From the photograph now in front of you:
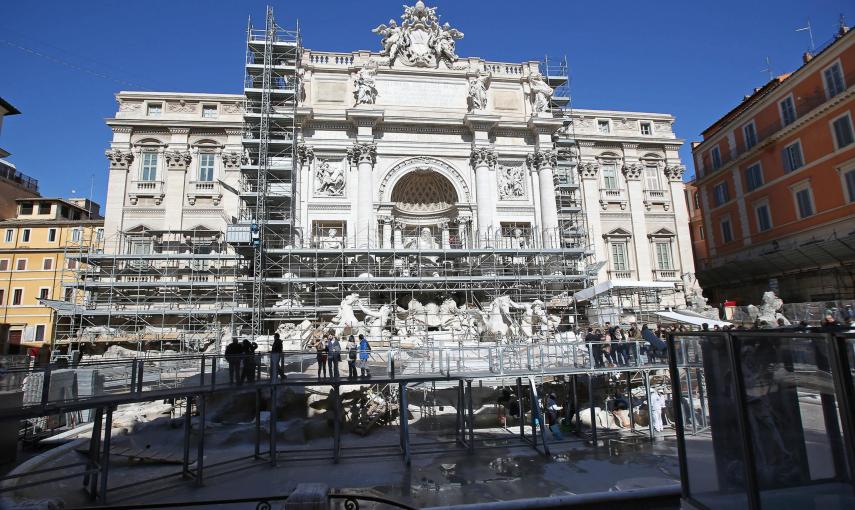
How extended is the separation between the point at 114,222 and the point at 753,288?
4087 centimetres

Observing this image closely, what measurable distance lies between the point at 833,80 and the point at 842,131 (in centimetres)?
288

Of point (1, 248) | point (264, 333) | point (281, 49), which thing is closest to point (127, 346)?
point (264, 333)

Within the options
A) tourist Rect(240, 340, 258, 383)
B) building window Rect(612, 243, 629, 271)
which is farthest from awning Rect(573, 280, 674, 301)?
tourist Rect(240, 340, 258, 383)

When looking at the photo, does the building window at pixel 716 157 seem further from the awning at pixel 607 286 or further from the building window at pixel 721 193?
the awning at pixel 607 286

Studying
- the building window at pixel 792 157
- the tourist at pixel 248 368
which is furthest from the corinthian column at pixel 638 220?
the tourist at pixel 248 368

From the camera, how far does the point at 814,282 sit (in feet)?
87.2

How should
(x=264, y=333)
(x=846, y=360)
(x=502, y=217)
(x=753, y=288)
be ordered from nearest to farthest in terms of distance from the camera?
(x=846, y=360), (x=264, y=333), (x=502, y=217), (x=753, y=288)

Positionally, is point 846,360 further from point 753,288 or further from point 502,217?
point 753,288

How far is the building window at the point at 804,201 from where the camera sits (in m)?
27.1

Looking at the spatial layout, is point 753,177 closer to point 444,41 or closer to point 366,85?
point 444,41

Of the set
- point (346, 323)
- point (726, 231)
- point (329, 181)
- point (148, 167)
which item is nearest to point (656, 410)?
point (346, 323)

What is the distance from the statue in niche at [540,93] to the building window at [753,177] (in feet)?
46.8

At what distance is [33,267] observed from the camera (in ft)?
110

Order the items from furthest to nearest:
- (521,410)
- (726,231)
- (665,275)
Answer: (726,231) < (665,275) < (521,410)
